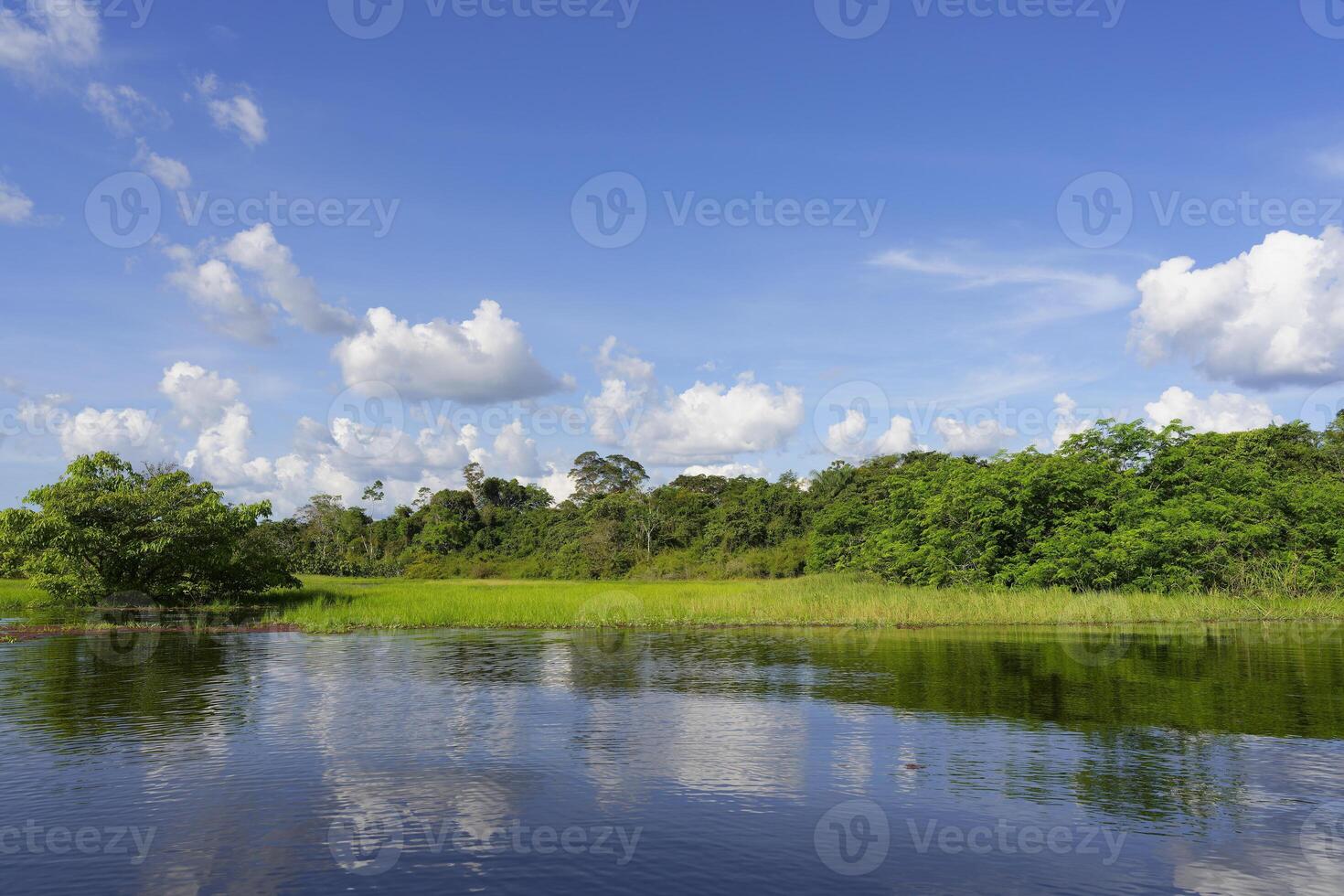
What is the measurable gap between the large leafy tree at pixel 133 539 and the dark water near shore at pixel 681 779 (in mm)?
17692

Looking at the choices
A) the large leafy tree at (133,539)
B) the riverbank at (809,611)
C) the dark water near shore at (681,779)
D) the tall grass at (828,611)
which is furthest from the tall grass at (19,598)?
the dark water near shore at (681,779)

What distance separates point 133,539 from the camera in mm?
40875

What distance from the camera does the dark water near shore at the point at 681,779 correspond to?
371 inches

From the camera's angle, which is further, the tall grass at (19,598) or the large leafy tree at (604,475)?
the large leafy tree at (604,475)

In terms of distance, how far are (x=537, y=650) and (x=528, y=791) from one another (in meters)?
16.8

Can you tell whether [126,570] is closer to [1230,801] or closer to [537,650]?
[537,650]

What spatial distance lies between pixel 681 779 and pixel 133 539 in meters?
38.1

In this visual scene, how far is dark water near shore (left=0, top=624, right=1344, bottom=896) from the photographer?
9.42m

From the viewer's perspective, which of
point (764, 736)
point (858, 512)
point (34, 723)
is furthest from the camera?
point (858, 512)

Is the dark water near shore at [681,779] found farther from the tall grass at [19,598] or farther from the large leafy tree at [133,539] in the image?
the tall grass at [19,598]

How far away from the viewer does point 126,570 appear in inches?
1634

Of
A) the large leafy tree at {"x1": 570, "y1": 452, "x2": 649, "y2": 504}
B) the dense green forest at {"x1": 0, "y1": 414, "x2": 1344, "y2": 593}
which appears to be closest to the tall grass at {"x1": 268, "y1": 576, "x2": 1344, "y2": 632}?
the dense green forest at {"x1": 0, "y1": 414, "x2": 1344, "y2": 593}

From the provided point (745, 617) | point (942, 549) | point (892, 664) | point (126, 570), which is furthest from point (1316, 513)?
point (126, 570)

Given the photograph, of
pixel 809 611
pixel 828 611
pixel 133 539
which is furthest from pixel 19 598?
pixel 828 611
